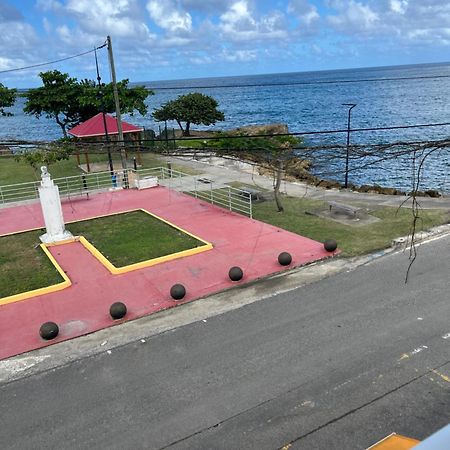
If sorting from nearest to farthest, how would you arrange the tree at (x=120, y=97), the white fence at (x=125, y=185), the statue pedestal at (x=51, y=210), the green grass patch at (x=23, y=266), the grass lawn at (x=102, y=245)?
the green grass patch at (x=23, y=266), the grass lawn at (x=102, y=245), the statue pedestal at (x=51, y=210), the white fence at (x=125, y=185), the tree at (x=120, y=97)

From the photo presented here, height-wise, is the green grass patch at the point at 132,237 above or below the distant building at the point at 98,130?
below

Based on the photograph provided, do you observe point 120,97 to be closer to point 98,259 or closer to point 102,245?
point 102,245

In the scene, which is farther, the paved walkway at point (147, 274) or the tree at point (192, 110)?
the tree at point (192, 110)

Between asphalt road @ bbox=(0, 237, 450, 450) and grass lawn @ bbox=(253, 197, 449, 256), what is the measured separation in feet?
13.6

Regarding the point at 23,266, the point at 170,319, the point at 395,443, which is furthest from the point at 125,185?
the point at 395,443

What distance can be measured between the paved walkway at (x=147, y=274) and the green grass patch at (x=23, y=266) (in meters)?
0.57

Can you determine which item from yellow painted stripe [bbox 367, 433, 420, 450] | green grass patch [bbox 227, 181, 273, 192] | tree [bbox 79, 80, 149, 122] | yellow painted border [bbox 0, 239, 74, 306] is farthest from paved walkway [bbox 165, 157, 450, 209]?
yellow painted stripe [bbox 367, 433, 420, 450]

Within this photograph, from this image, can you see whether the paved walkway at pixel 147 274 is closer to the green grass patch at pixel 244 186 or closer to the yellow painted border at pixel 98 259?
the yellow painted border at pixel 98 259

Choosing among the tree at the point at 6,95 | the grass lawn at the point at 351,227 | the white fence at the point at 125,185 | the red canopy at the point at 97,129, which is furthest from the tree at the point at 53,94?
the grass lawn at the point at 351,227

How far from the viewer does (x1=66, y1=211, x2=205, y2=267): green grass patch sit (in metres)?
16.1

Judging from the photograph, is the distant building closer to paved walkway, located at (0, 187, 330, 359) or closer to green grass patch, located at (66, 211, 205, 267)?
paved walkway, located at (0, 187, 330, 359)

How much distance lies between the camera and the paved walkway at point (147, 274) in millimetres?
11773

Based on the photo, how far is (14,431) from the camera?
7.83 meters

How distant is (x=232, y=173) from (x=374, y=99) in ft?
372
